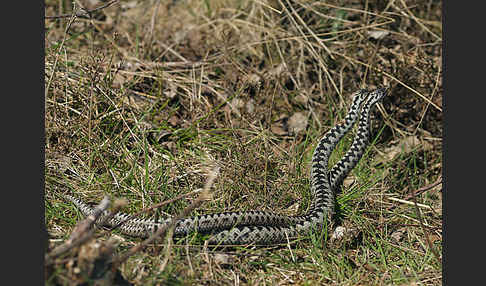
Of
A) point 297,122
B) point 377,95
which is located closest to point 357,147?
point 377,95

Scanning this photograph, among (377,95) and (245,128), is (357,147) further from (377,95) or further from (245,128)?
(245,128)

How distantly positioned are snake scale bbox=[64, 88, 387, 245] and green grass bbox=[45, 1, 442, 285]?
13 cm

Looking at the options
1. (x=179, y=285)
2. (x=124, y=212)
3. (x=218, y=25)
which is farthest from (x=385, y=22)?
(x=179, y=285)

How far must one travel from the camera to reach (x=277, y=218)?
594cm

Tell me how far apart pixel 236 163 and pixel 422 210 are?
2.51m

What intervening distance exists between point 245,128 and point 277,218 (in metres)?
1.74

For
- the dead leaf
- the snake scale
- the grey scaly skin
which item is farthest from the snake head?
the dead leaf

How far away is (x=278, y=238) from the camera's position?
18.6ft

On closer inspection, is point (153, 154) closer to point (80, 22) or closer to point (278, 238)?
point (278, 238)

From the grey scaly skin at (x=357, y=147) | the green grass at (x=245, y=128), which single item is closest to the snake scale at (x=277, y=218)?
A: the grey scaly skin at (x=357, y=147)

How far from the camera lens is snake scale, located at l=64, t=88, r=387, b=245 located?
5379mm

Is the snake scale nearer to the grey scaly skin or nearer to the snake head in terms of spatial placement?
the grey scaly skin

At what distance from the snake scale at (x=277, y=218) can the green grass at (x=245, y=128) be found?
128 mm

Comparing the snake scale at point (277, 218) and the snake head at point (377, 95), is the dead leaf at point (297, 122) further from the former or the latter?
the snake head at point (377, 95)
